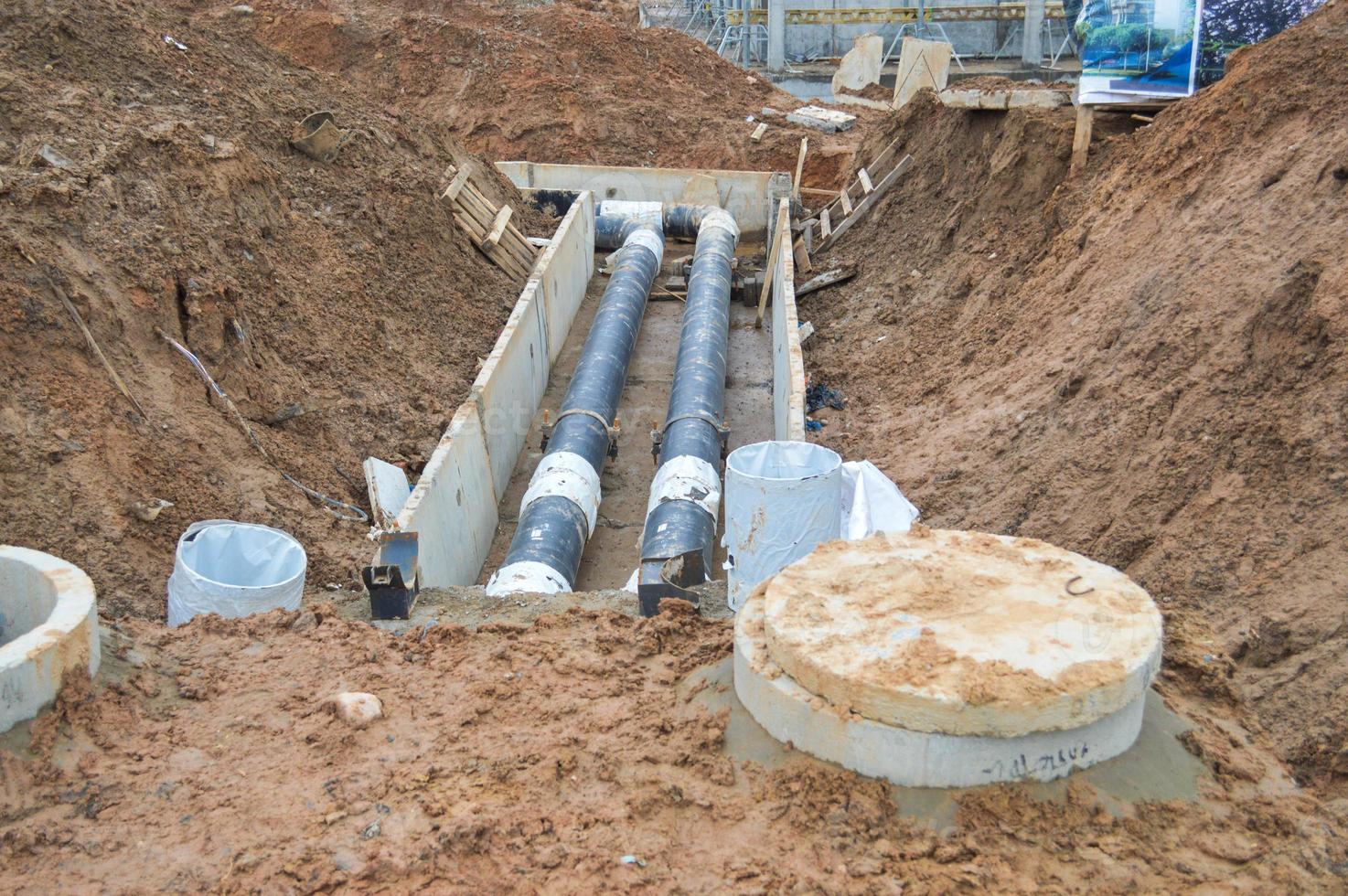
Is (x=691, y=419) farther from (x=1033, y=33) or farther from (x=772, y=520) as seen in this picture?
(x=1033, y=33)

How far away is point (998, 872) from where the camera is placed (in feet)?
12.1

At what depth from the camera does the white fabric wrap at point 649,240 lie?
16.8m

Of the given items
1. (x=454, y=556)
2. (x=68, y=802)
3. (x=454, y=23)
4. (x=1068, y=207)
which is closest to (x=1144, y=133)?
(x=1068, y=207)

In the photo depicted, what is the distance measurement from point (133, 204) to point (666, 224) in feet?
32.8

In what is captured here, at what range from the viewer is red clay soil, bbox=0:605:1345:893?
12.4 feet

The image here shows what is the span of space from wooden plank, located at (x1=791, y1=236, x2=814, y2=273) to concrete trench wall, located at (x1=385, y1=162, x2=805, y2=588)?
338 mm

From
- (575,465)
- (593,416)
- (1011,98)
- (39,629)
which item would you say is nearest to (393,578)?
(39,629)

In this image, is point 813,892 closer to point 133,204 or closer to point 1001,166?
point 133,204

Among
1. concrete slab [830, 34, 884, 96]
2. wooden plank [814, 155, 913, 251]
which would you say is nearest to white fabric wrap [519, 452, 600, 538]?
wooden plank [814, 155, 913, 251]

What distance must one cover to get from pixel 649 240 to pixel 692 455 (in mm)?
7371

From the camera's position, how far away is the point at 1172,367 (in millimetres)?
7387

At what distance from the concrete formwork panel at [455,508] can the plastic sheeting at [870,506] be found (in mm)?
3093

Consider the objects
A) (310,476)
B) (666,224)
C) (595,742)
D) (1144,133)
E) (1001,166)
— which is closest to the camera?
(595,742)

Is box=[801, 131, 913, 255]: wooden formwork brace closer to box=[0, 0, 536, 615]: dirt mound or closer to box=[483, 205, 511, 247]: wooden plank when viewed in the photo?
box=[483, 205, 511, 247]: wooden plank
